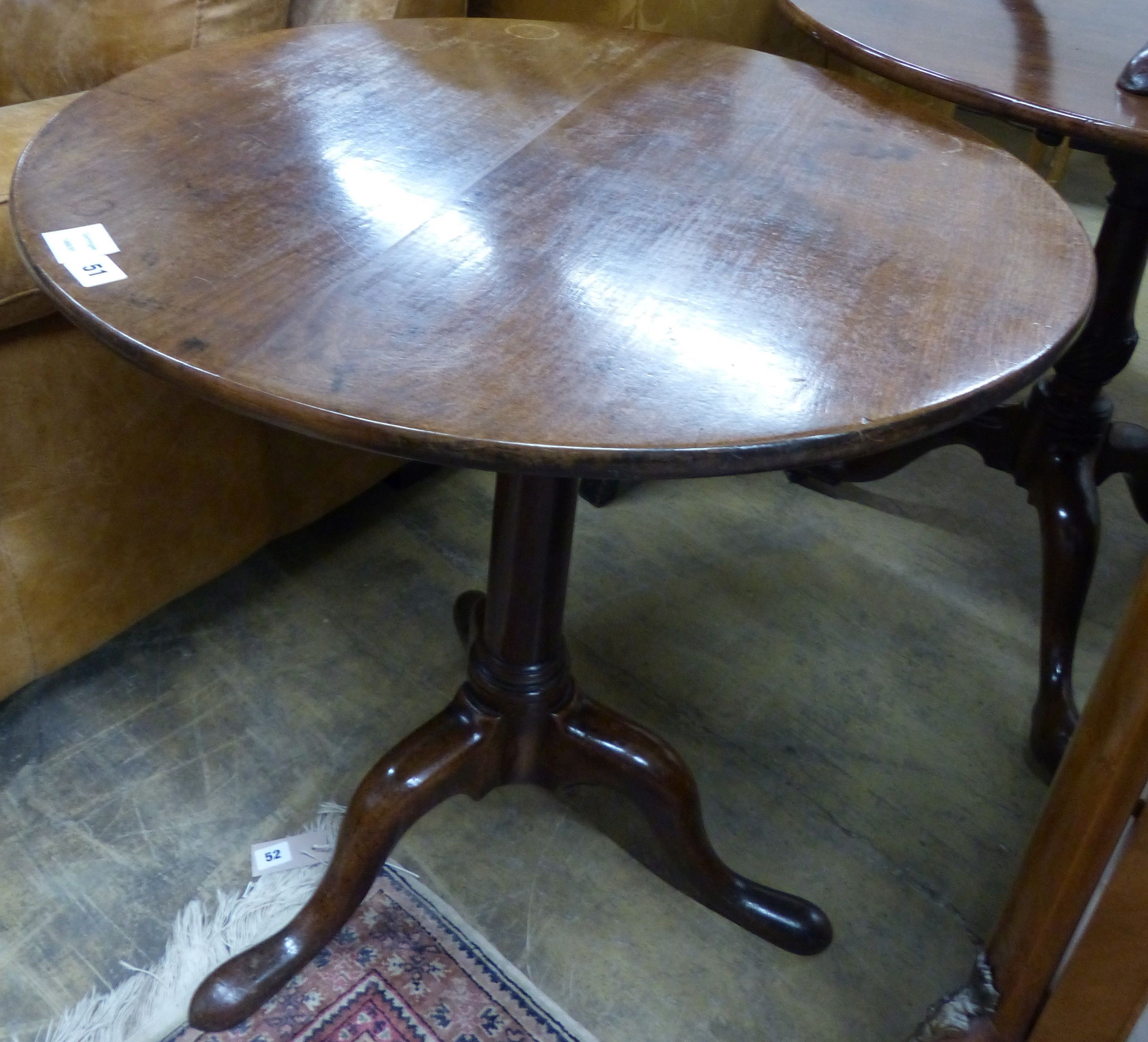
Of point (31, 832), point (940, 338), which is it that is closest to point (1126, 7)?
point (940, 338)

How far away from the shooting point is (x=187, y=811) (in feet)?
3.31

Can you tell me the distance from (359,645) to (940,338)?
2.74 feet

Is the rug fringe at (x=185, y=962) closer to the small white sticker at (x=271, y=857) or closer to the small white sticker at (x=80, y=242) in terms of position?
the small white sticker at (x=271, y=857)

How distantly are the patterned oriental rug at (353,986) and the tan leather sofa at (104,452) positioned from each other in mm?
337

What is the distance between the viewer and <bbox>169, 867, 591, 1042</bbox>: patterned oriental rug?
85 cm

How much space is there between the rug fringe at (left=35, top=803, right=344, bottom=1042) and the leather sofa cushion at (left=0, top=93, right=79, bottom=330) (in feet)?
1.77

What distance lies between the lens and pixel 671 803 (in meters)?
0.90

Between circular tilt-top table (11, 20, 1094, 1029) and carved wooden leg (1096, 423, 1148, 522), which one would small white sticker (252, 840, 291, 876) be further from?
carved wooden leg (1096, 423, 1148, 522)

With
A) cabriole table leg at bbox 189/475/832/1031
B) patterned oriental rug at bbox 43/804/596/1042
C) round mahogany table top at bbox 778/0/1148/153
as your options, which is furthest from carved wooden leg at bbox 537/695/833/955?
round mahogany table top at bbox 778/0/1148/153

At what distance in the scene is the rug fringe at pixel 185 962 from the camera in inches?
33.0

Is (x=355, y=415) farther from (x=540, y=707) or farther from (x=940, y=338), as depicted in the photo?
(x=540, y=707)

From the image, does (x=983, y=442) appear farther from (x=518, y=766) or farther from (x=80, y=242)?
(x=80, y=242)

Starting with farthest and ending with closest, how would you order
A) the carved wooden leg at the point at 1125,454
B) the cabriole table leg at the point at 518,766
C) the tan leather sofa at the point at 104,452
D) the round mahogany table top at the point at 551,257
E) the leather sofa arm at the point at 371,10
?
1. the carved wooden leg at the point at 1125,454
2. the leather sofa arm at the point at 371,10
3. the tan leather sofa at the point at 104,452
4. the cabriole table leg at the point at 518,766
5. the round mahogany table top at the point at 551,257

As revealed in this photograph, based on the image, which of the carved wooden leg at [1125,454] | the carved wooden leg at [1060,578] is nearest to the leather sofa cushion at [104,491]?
the carved wooden leg at [1060,578]
